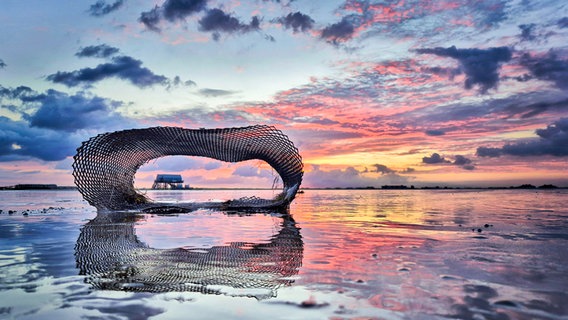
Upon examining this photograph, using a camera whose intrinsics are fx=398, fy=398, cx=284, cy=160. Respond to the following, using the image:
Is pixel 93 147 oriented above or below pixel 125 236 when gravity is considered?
above

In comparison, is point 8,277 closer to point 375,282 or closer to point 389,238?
point 375,282

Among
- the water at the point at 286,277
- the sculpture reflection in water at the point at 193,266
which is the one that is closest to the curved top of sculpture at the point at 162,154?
the water at the point at 286,277

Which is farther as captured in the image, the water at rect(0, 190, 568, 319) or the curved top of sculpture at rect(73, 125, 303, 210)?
the curved top of sculpture at rect(73, 125, 303, 210)

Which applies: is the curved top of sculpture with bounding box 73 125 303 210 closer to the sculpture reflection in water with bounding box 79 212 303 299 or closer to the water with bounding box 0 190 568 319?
the water with bounding box 0 190 568 319

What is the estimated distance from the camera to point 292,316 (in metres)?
3.76

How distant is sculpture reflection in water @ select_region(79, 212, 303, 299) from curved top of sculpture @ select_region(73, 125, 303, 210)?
913 centimetres

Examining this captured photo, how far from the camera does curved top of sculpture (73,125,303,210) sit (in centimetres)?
1822

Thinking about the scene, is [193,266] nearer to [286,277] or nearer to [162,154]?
[286,277]

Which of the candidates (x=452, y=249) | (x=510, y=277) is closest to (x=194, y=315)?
(x=510, y=277)

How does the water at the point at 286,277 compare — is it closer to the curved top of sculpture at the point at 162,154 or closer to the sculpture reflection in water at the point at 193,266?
the sculpture reflection in water at the point at 193,266

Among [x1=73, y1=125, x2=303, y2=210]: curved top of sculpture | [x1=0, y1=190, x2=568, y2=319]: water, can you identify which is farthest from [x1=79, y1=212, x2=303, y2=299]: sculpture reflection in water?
[x1=73, y1=125, x2=303, y2=210]: curved top of sculpture

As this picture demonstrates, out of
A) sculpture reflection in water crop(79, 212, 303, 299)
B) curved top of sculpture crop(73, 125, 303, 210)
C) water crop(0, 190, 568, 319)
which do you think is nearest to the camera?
water crop(0, 190, 568, 319)

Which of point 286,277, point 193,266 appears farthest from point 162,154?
point 286,277

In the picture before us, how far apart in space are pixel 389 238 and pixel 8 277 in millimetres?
7623
